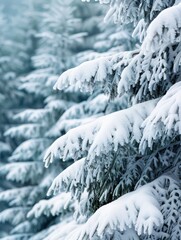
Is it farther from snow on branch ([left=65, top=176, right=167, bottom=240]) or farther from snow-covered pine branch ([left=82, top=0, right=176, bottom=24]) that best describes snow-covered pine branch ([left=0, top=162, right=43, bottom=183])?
snow on branch ([left=65, top=176, right=167, bottom=240])

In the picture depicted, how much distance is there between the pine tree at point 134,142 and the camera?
4254 mm

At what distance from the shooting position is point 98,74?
17.0ft

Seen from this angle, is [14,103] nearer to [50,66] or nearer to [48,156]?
[50,66]

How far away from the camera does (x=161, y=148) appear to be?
16.9 feet

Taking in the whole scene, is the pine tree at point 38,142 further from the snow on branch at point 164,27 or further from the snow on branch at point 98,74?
the snow on branch at point 164,27

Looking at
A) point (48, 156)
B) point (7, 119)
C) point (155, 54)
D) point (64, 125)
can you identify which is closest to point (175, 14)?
point (155, 54)

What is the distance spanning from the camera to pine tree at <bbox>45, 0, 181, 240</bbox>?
425 cm

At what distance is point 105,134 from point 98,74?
0.88m

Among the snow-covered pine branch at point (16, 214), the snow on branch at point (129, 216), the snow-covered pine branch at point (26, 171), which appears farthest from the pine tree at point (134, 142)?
the snow-covered pine branch at point (16, 214)

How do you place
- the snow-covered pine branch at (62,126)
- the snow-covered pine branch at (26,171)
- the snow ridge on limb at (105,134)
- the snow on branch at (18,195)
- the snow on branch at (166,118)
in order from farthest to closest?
the snow on branch at (18,195), the snow-covered pine branch at (26,171), the snow-covered pine branch at (62,126), the snow ridge on limb at (105,134), the snow on branch at (166,118)

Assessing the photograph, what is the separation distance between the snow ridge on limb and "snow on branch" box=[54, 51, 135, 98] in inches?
20.7

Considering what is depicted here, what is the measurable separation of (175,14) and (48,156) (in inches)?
86.6

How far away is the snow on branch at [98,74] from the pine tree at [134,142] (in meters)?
0.01

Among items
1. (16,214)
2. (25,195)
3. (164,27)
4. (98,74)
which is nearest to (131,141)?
(98,74)
